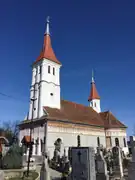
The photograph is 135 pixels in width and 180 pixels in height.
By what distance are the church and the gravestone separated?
17.9 metres

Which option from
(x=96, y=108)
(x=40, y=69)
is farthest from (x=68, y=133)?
(x=96, y=108)

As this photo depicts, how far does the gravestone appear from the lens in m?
11.0

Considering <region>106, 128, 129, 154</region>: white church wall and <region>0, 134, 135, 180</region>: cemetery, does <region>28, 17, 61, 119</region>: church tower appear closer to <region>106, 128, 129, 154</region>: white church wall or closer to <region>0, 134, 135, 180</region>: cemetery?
<region>0, 134, 135, 180</region>: cemetery

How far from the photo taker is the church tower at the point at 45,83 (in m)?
34.4

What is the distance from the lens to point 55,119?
3167cm

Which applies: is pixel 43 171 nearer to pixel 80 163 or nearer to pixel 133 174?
pixel 80 163

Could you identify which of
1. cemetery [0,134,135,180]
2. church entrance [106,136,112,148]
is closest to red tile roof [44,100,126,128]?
church entrance [106,136,112,148]

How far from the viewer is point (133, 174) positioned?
1192 centimetres

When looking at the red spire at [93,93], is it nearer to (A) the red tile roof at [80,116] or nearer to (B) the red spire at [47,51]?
(A) the red tile roof at [80,116]

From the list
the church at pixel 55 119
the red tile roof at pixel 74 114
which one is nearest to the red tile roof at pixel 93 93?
the red tile roof at pixel 74 114

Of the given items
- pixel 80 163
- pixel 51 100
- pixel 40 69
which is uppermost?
pixel 40 69

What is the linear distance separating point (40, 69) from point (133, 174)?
92.4 feet

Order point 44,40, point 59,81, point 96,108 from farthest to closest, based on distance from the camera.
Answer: point 96,108, point 44,40, point 59,81

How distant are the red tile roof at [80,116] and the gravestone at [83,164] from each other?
64.7 ft
